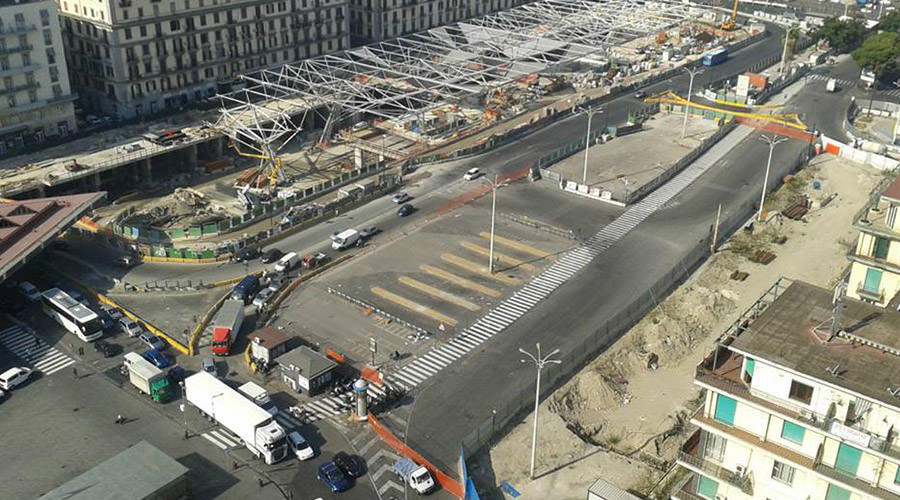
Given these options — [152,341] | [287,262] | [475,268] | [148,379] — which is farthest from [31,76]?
[475,268]

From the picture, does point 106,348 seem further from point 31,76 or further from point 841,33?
point 841,33

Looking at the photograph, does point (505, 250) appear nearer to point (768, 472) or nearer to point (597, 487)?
point (597, 487)

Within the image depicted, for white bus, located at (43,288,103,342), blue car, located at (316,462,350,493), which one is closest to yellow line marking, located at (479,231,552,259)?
blue car, located at (316,462,350,493)

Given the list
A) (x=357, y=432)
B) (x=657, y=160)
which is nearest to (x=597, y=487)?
(x=357, y=432)

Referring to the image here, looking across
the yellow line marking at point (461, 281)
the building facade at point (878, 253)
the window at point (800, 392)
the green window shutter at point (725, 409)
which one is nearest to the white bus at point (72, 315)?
the yellow line marking at point (461, 281)

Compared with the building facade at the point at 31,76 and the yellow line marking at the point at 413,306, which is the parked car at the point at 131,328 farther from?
the building facade at the point at 31,76

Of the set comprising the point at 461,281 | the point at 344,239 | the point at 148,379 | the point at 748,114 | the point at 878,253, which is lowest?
the point at 461,281
